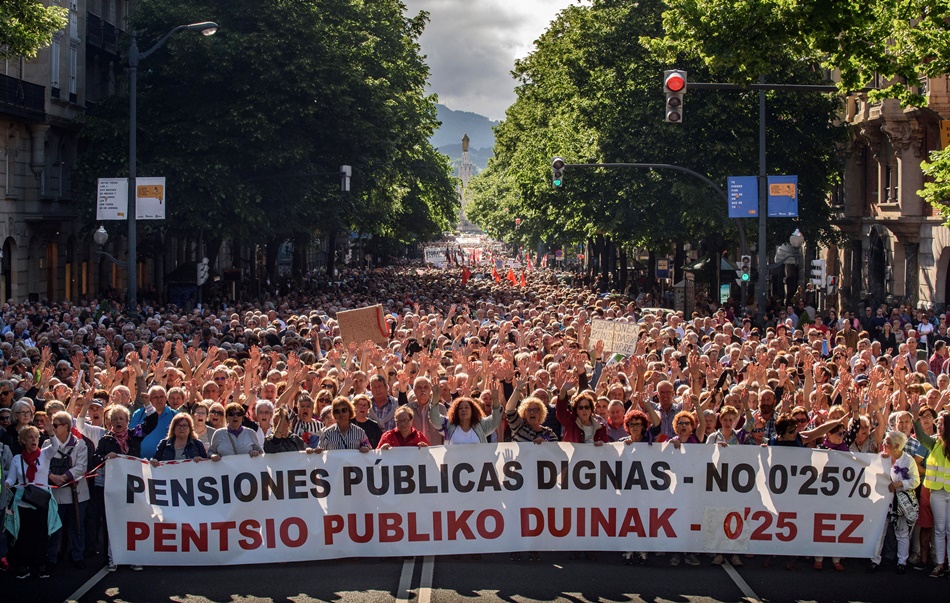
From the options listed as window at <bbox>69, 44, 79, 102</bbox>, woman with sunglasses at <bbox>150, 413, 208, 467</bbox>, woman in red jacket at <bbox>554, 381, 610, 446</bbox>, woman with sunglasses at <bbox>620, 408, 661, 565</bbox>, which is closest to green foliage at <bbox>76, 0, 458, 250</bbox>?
window at <bbox>69, 44, 79, 102</bbox>

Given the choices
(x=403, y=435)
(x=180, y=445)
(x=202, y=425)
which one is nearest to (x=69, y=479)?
(x=180, y=445)

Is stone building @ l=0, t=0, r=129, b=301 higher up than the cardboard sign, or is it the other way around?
stone building @ l=0, t=0, r=129, b=301

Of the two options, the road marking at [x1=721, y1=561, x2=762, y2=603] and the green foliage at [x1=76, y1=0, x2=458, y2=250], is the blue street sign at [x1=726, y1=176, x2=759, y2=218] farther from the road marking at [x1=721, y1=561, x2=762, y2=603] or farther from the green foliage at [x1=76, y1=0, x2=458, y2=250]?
the road marking at [x1=721, y1=561, x2=762, y2=603]

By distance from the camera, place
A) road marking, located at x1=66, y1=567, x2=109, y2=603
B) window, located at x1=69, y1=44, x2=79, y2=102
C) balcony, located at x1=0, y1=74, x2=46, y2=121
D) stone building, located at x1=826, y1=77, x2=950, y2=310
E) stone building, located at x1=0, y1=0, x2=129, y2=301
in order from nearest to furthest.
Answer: road marking, located at x1=66, y1=567, x2=109, y2=603 → stone building, located at x1=826, y1=77, x2=950, y2=310 → balcony, located at x1=0, y1=74, x2=46, y2=121 → stone building, located at x1=0, y1=0, x2=129, y2=301 → window, located at x1=69, y1=44, x2=79, y2=102

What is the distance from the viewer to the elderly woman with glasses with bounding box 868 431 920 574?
1107 centimetres

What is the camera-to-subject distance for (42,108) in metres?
40.3

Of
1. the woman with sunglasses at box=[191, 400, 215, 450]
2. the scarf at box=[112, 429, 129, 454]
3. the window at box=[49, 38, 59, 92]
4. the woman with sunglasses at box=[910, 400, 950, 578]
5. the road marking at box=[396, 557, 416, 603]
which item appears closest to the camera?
the road marking at box=[396, 557, 416, 603]

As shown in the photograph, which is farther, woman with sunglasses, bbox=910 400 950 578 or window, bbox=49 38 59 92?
window, bbox=49 38 59 92

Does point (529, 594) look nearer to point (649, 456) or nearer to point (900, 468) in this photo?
point (649, 456)

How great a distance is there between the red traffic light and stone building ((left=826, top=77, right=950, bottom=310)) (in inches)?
785

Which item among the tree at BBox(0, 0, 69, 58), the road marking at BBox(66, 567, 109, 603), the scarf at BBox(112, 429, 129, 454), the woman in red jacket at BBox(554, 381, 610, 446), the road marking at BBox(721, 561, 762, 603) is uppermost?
the tree at BBox(0, 0, 69, 58)

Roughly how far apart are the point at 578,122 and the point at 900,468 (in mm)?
31872

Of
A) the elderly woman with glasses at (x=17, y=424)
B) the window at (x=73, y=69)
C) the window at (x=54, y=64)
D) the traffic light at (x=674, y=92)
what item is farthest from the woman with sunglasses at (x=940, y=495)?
the window at (x=73, y=69)

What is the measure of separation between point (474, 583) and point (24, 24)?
1624 centimetres
